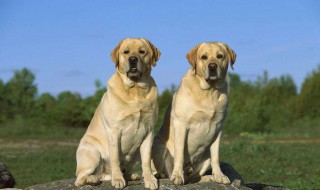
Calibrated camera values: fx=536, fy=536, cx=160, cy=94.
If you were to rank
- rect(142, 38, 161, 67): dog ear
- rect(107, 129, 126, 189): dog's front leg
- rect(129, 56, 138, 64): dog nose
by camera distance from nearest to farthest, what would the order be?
1. rect(129, 56, 138, 64): dog nose
2. rect(107, 129, 126, 189): dog's front leg
3. rect(142, 38, 161, 67): dog ear

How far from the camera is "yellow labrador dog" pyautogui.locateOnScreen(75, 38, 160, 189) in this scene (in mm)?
5984

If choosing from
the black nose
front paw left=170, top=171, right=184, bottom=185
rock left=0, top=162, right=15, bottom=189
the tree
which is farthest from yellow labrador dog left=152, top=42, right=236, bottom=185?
the tree

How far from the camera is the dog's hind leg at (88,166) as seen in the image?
6.11 m

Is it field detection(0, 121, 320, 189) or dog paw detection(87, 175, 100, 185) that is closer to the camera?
dog paw detection(87, 175, 100, 185)

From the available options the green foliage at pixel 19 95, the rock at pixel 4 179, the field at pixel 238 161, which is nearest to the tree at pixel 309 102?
the field at pixel 238 161

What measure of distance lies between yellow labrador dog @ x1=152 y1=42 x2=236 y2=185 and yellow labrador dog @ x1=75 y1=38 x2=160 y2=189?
365 millimetres

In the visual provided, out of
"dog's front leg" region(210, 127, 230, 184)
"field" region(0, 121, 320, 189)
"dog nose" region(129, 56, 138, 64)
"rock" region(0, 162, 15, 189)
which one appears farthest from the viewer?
"field" region(0, 121, 320, 189)

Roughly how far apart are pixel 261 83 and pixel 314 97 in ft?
37.2

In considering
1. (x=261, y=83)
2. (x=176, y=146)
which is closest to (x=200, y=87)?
(x=176, y=146)

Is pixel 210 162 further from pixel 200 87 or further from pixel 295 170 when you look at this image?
pixel 295 170

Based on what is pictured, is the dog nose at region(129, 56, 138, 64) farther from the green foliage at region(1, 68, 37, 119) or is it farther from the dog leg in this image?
the green foliage at region(1, 68, 37, 119)

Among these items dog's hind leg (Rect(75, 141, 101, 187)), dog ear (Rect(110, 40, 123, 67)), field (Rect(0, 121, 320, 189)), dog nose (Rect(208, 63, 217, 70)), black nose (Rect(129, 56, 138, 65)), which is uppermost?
dog ear (Rect(110, 40, 123, 67))

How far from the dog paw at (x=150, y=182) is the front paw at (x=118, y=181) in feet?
0.81

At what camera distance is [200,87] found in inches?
250
